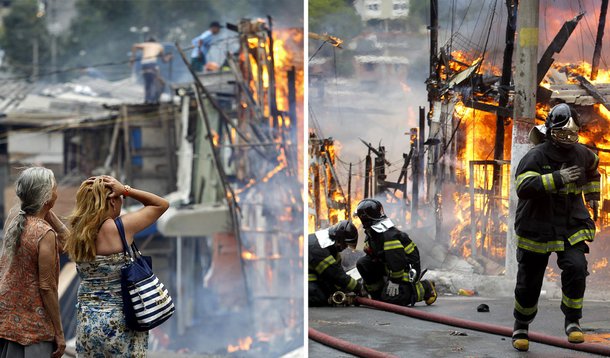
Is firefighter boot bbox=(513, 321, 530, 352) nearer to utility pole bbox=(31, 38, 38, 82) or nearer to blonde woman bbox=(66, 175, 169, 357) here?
blonde woman bbox=(66, 175, 169, 357)

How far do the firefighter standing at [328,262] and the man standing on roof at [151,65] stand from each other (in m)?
20.4

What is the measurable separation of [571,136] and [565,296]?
2.56 feet

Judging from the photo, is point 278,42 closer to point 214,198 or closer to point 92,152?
point 214,198

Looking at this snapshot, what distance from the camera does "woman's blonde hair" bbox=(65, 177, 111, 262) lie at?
4.29 metres

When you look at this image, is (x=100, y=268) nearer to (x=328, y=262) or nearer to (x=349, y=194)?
(x=349, y=194)

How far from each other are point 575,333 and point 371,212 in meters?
1.44

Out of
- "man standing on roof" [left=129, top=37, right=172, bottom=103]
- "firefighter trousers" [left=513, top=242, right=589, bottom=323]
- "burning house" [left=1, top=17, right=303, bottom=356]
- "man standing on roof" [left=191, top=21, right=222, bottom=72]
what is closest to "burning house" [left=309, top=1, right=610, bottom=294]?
"firefighter trousers" [left=513, top=242, right=589, bottom=323]

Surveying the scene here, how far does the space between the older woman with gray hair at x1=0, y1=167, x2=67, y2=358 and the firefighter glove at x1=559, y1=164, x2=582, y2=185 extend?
2366 millimetres

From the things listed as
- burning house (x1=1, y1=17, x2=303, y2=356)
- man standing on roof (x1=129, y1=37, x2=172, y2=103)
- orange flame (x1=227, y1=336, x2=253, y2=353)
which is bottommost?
orange flame (x1=227, y1=336, x2=253, y2=353)

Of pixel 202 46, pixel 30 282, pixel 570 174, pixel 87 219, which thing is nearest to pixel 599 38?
pixel 570 174

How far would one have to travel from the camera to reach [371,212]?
5.82 m

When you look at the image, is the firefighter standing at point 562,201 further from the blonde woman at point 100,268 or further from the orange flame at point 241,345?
the orange flame at point 241,345

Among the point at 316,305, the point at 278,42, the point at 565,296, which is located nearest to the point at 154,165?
the point at 278,42

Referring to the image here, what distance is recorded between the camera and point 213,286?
24469 millimetres
